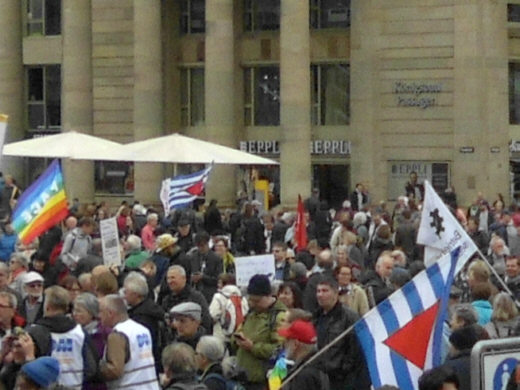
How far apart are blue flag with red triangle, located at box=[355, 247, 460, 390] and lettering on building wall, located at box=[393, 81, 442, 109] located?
34523mm

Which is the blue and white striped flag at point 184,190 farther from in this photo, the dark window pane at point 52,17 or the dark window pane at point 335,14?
the dark window pane at point 52,17

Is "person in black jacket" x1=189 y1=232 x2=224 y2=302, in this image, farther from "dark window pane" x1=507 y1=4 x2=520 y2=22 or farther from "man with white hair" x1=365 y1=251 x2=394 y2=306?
"dark window pane" x1=507 y1=4 x2=520 y2=22

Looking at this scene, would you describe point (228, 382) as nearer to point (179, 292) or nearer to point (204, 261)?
point (179, 292)

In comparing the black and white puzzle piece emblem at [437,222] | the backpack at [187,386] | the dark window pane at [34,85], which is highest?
the dark window pane at [34,85]

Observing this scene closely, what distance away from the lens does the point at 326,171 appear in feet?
152

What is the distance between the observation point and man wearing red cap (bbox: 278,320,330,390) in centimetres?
1023

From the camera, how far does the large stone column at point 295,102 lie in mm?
42719

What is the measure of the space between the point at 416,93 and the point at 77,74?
1090cm

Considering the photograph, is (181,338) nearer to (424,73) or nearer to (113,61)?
(424,73)

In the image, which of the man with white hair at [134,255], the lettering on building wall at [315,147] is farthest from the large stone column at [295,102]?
the man with white hair at [134,255]

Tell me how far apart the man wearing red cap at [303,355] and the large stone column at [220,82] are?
3411 cm

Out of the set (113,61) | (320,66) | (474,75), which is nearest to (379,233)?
(474,75)

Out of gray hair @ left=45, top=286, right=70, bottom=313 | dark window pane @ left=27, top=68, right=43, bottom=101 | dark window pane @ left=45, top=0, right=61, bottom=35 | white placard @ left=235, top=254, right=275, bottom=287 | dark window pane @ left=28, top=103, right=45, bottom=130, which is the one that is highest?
dark window pane @ left=45, top=0, right=61, bottom=35

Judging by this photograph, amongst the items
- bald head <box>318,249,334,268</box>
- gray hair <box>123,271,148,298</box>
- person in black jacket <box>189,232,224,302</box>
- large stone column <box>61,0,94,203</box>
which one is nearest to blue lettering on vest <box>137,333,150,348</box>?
gray hair <box>123,271,148,298</box>
